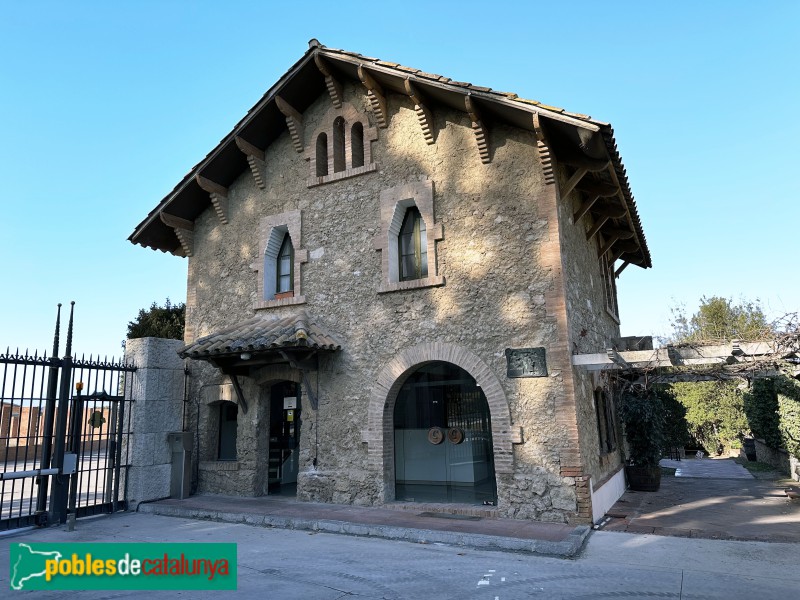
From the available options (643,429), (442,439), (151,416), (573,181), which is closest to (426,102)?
(573,181)

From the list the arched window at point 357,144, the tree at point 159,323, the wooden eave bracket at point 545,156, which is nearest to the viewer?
the wooden eave bracket at point 545,156

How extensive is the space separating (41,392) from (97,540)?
2.53 metres

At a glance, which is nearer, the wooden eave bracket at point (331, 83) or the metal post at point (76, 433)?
the metal post at point (76, 433)

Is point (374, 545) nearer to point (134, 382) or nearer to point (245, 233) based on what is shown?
point (134, 382)

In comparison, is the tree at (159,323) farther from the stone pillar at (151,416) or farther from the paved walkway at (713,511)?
the paved walkway at (713,511)

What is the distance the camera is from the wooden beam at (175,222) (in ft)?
38.5

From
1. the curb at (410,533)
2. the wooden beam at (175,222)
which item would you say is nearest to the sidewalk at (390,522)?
the curb at (410,533)

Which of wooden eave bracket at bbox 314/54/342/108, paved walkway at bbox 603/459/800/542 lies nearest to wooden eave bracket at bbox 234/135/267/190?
wooden eave bracket at bbox 314/54/342/108

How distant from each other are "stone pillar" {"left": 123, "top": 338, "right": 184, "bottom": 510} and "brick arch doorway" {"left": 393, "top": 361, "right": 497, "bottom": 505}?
460 centimetres

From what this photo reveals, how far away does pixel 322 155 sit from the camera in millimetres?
11141

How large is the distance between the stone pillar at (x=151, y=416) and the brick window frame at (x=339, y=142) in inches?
180

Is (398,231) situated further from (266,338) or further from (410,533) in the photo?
(410,533)

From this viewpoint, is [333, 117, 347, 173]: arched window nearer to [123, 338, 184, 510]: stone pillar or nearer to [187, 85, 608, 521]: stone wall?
[187, 85, 608, 521]: stone wall

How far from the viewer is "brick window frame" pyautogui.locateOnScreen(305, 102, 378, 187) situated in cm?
1038
